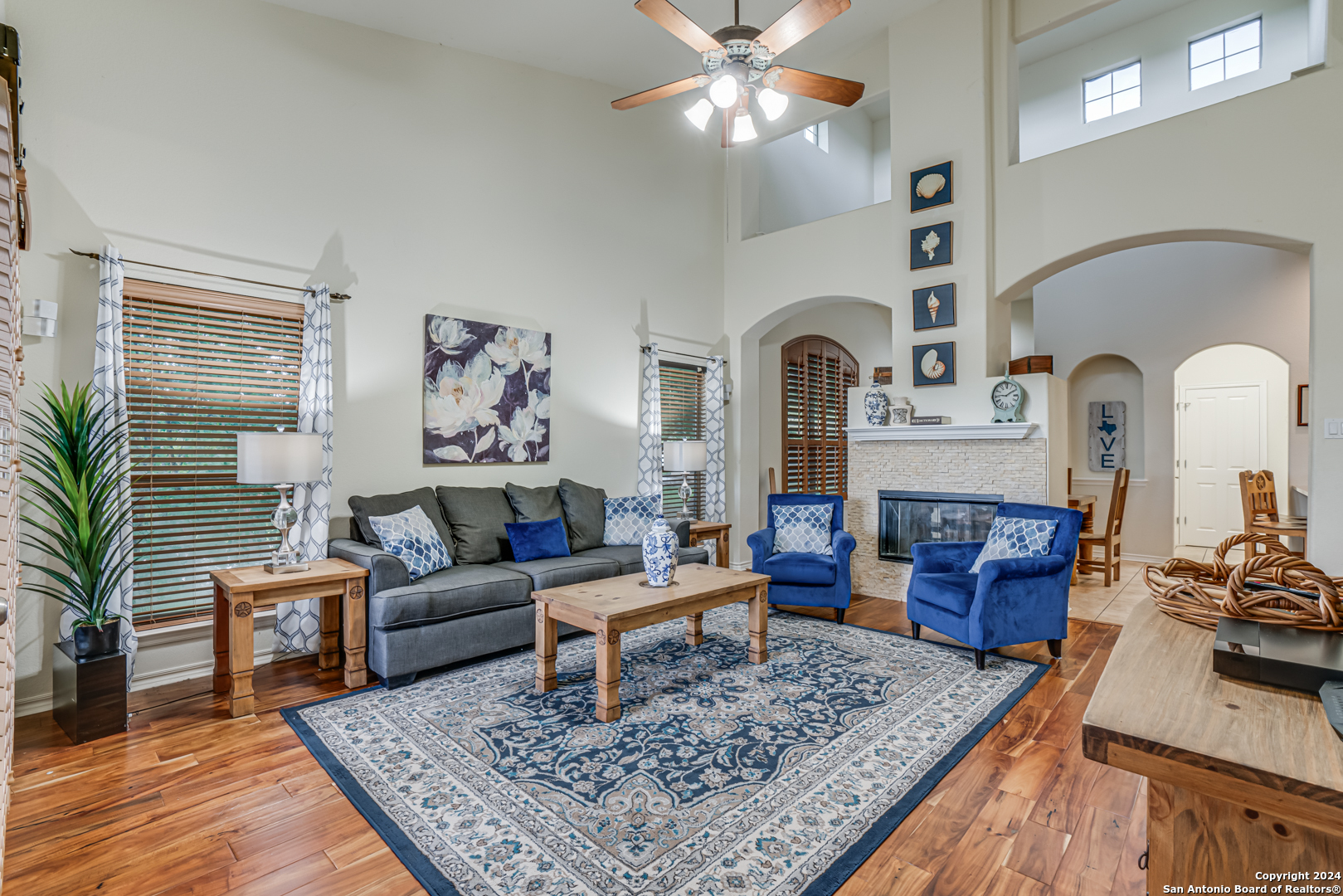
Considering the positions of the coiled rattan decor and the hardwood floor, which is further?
the hardwood floor

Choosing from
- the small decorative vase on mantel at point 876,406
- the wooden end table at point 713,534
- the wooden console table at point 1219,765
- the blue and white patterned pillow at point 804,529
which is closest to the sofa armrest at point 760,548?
the blue and white patterned pillow at point 804,529

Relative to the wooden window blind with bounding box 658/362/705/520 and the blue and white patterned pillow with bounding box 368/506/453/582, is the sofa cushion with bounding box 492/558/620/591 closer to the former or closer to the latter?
the blue and white patterned pillow with bounding box 368/506/453/582

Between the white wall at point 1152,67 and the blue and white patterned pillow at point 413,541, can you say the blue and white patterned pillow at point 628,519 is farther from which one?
the white wall at point 1152,67

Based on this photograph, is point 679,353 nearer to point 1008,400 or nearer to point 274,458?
point 1008,400

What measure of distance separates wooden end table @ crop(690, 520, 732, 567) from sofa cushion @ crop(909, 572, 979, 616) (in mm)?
1856

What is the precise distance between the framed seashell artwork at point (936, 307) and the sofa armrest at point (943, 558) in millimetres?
1847

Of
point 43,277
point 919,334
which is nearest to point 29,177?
point 43,277

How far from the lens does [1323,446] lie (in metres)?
3.72

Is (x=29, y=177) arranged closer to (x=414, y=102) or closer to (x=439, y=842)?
(x=414, y=102)

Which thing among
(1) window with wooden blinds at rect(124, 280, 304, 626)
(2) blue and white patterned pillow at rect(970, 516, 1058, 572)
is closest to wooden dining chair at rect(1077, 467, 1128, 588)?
(2) blue and white patterned pillow at rect(970, 516, 1058, 572)

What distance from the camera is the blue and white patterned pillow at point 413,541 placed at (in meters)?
3.70

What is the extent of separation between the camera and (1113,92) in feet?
22.8

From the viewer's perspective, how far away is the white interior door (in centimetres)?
730

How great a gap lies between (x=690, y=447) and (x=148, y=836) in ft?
13.3
